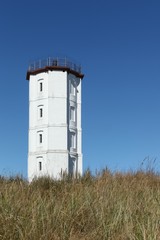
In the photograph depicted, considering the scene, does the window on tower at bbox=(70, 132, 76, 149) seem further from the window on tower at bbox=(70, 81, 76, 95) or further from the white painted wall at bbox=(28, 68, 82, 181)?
the window on tower at bbox=(70, 81, 76, 95)

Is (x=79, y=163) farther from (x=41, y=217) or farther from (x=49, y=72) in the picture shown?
(x=41, y=217)

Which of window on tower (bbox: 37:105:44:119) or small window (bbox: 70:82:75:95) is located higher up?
small window (bbox: 70:82:75:95)

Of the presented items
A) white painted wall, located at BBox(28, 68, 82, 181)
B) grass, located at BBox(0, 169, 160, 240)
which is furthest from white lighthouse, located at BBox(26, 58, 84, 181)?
grass, located at BBox(0, 169, 160, 240)

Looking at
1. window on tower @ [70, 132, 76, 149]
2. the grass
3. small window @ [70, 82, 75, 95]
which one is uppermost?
small window @ [70, 82, 75, 95]

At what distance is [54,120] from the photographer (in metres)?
47.4

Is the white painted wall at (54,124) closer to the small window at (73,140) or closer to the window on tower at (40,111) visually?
the window on tower at (40,111)

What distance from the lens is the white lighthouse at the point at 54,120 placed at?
46.5 m

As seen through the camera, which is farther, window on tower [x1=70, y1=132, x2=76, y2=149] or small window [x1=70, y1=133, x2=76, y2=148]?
small window [x1=70, y1=133, x2=76, y2=148]

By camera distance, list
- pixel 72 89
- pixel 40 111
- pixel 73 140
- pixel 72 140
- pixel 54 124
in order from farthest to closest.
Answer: pixel 72 89, pixel 40 111, pixel 73 140, pixel 72 140, pixel 54 124

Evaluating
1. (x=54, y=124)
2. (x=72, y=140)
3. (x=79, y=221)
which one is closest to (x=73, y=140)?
(x=72, y=140)

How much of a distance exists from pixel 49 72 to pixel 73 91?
399 centimetres

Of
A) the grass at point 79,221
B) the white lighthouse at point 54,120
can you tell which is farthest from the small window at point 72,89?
the grass at point 79,221

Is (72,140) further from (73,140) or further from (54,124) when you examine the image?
(54,124)

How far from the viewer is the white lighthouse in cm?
4647
